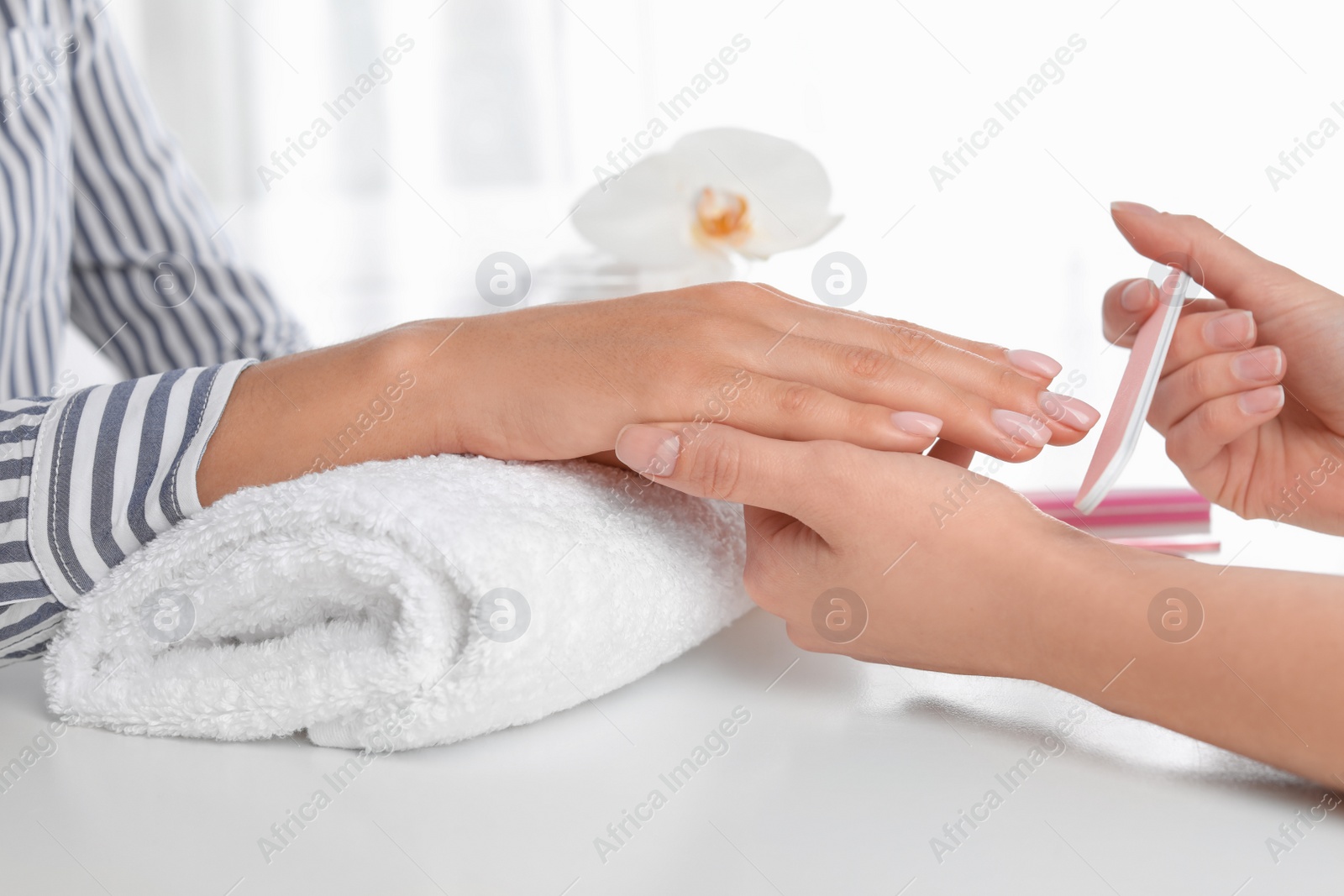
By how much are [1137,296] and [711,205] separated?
13.5 inches

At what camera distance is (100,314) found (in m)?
1.07

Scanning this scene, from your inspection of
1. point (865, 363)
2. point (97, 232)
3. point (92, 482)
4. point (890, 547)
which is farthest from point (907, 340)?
point (97, 232)

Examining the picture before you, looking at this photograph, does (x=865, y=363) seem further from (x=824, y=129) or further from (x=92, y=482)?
(x=824, y=129)

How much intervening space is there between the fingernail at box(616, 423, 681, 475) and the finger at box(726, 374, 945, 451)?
30 millimetres

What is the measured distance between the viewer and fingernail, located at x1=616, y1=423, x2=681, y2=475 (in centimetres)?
49

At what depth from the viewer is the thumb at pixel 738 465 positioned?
476 mm

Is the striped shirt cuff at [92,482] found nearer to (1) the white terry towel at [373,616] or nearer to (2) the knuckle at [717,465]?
(1) the white terry towel at [373,616]

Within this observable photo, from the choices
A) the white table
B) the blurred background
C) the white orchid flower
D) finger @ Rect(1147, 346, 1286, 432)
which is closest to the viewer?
the white table

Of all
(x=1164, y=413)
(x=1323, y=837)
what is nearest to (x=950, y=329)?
(x=1164, y=413)

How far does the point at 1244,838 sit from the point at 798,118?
156 centimetres

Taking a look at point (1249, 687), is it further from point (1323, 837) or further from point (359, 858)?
point (359, 858)

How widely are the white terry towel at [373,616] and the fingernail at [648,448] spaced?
0.11ft

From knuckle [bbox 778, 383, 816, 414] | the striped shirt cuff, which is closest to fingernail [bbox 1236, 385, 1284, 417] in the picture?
knuckle [bbox 778, 383, 816, 414]

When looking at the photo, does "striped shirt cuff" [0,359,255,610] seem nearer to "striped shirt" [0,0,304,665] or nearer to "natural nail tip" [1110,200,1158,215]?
"striped shirt" [0,0,304,665]
